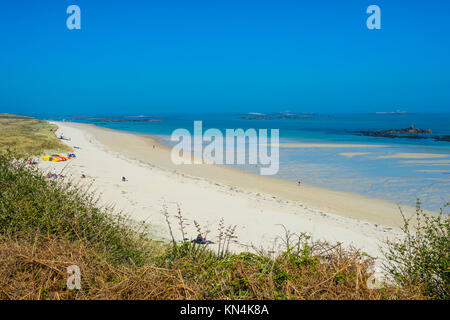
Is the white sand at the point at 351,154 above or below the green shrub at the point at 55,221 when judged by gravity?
below

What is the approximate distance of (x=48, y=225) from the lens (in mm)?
4395

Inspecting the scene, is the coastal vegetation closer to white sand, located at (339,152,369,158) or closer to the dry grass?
the dry grass

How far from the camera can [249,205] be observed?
13.7 metres

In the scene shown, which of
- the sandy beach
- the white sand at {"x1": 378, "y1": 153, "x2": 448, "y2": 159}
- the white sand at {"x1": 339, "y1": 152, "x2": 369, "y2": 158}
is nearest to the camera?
the sandy beach

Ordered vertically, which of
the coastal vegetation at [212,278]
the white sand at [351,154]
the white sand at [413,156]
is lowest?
the white sand at [413,156]

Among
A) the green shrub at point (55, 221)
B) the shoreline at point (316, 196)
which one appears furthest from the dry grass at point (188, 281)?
the shoreline at point (316, 196)

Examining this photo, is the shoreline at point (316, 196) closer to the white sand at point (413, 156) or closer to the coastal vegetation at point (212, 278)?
the coastal vegetation at point (212, 278)

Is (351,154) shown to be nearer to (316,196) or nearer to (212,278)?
(316,196)

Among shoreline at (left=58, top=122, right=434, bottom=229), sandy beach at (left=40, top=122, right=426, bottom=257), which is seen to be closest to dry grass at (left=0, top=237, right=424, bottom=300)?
A: sandy beach at (left=40, top=122, right=426, bottom=257)

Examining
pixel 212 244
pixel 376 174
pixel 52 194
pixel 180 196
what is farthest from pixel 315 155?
pixel 52 194

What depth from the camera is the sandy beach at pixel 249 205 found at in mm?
10172

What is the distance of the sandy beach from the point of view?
10172 mm

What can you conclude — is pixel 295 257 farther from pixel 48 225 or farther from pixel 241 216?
pixel 241 216
